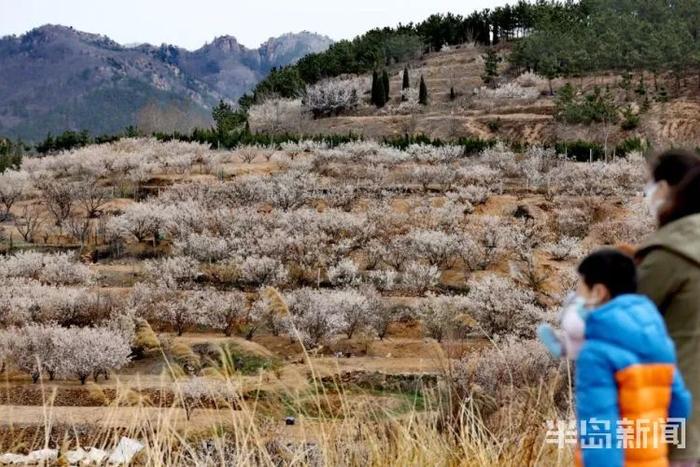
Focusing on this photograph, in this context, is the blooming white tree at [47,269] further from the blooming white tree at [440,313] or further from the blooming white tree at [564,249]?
the blooming white tree at [564,249]

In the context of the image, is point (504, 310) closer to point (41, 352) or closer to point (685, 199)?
point (41, 352)

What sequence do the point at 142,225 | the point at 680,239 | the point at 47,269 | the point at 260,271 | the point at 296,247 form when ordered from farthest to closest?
the point at 142,225 < the point at 296,247 < the point at 260,271 < the point at 47,269 < the point at 680,239

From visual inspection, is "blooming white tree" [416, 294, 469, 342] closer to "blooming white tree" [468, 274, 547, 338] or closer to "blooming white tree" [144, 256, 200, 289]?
"blooming white tree" [468, 274, 547, 338]

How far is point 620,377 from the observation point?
1909mm

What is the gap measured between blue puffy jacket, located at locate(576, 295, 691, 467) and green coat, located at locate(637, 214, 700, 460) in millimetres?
190

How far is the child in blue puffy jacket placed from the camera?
1.89 meters

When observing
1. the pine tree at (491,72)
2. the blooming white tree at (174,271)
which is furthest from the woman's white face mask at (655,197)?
the pine tree at (491,72)

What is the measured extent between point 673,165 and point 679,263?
32 cm

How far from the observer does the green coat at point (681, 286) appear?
211 centimetres

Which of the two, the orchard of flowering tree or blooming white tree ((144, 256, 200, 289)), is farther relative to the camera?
blooming white tree ((144, 256, 200, 289))

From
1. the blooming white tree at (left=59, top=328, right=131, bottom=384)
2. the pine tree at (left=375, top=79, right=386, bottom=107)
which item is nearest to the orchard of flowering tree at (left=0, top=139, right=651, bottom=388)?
the blooming white tree at (left=59, top=328, right=131, bottom=384)

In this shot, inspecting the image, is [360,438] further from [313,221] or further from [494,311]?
[313,221]

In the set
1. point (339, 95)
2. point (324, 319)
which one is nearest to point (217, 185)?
point (324, 319)

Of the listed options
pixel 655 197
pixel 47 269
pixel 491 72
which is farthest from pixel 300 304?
pixel 491 72
